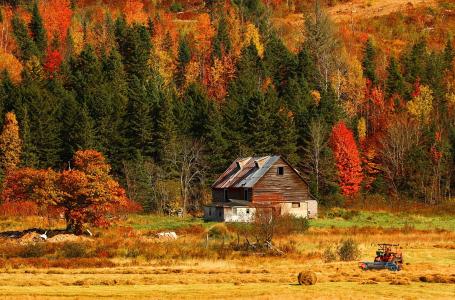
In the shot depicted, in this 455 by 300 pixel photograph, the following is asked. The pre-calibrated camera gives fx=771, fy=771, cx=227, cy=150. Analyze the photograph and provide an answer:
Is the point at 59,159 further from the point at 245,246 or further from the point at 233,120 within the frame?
the point at 245,246

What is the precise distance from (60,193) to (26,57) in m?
66.2

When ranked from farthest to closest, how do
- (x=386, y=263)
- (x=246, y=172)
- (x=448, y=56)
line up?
(x=448, y=56), (x=246, y=172), (x=386, y=263)

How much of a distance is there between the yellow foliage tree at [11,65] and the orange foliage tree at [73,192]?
51.6 metres

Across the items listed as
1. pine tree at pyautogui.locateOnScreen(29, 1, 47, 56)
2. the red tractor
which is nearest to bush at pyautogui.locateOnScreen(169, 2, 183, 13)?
pine tree at pyautogui.locateOnScreen(29, 1, 47, 56)

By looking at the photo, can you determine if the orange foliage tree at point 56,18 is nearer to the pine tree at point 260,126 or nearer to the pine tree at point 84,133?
the pine tree at point 84,133

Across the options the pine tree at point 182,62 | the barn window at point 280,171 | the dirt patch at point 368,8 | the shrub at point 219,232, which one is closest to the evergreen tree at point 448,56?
the pine tree at point 182,62

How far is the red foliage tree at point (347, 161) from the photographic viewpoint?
90750mm

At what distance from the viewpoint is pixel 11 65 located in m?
113

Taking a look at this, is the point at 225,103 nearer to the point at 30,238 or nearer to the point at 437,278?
the point at 30,238

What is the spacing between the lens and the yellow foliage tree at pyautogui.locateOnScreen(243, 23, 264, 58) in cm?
12414

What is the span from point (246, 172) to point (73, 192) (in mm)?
26124

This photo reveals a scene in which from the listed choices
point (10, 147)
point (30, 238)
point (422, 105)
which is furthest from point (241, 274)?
point (422, 105)

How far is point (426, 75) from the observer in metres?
112

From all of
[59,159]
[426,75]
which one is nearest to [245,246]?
[59,159]
